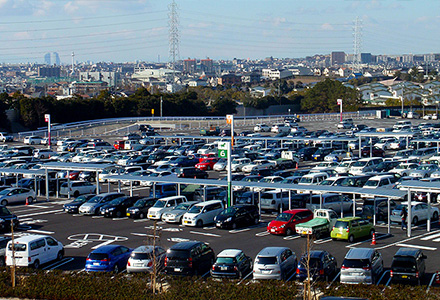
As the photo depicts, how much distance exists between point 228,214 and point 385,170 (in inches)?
635

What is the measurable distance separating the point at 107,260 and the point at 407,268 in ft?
26.9

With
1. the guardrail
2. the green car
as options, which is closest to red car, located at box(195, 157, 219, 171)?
the green car

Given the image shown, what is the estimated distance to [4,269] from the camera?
692 inches

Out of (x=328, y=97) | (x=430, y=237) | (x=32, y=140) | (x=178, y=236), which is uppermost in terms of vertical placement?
(x=328, y=97)

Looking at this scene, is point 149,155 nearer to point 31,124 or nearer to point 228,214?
point 228,214

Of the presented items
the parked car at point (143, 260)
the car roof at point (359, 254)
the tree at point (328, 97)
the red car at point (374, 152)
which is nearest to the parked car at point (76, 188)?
the parked car at point (143, 260)

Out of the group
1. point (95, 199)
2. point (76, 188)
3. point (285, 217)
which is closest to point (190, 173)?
point (76, 188)

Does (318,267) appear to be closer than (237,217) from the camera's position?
Yes

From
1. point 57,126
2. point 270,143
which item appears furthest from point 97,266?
point 57,126

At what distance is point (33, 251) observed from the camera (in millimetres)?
18859

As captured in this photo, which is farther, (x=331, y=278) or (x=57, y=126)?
(x=57, y=126)

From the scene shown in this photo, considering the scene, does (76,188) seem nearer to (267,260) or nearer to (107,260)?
(107,260)

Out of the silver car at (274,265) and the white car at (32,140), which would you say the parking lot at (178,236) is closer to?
the silver car at (274,265)

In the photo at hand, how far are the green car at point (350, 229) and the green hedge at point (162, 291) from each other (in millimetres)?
5972
